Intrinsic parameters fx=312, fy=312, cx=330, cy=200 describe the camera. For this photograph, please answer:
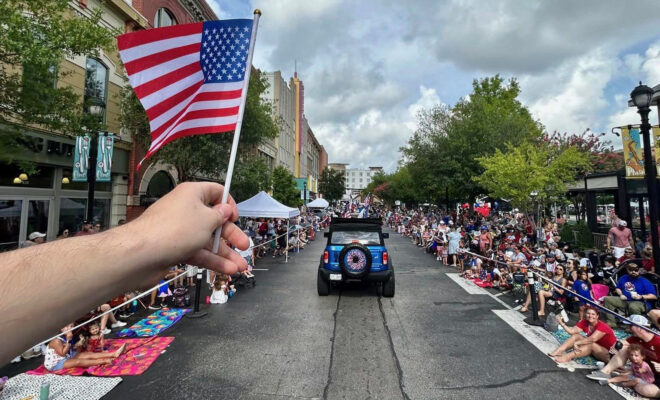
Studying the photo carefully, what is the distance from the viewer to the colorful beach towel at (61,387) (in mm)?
4043

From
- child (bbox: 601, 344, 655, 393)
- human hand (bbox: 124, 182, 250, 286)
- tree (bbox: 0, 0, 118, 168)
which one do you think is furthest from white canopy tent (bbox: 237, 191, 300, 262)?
human hand (bbox: 124, 182, 250, 286)

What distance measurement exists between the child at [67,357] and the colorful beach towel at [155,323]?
112 centimetres

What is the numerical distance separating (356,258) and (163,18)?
1723 centimetres

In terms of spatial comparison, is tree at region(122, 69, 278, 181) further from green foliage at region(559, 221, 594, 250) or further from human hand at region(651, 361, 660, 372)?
green foliage at region(559, 221, 594, 250)

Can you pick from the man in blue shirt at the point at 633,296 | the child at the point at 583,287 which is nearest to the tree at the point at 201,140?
the child at the point at 583,287

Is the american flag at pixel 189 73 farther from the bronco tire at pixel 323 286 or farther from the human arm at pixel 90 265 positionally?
the bronco tire at pixel 323 286

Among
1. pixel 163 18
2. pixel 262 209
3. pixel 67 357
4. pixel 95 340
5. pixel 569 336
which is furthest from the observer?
pixel 163 18

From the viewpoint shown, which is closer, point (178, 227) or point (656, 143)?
point (178, 227)

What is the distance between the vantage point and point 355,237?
29.3 ft

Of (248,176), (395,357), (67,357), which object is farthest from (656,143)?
(67,357)

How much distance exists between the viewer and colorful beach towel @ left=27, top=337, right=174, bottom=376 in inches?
185

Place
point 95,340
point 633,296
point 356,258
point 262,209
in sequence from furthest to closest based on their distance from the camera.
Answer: point 262,209
point 356,258
point 633,296
point 95,340

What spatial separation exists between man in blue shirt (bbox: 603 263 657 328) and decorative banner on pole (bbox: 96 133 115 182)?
45.1 ft

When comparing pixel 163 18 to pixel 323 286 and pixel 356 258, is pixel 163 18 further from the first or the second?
pixel 356 258
